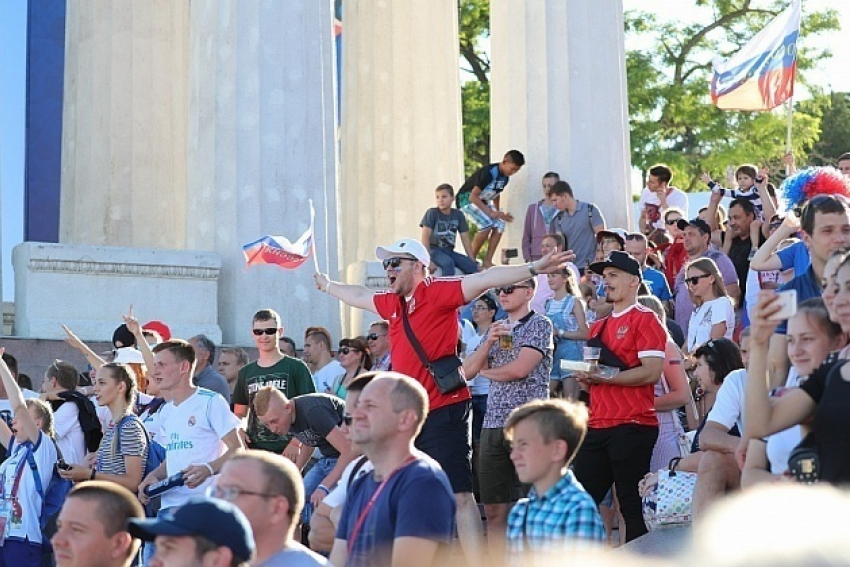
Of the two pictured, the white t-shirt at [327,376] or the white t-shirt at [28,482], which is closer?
the white t-shirt at [28,482]

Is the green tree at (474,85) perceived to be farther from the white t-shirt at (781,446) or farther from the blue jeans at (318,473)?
the white t-shirt at (781,446)

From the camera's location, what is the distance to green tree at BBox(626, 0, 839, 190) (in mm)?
42094

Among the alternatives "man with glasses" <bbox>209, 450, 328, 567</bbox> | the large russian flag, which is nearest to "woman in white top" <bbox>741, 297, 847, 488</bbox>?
"man with glasses" <bbox>209, 450, 328, 567</bbox>

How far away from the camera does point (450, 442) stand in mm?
10906

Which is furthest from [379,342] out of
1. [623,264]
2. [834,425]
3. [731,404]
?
[834,425]

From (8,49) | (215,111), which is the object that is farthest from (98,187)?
(8,49)

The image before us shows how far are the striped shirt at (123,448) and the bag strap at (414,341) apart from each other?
2.11 m

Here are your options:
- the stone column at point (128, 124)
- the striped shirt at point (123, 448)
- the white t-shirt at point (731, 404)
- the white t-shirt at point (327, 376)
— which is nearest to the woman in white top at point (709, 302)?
the white t-shirt at point (327, 376)

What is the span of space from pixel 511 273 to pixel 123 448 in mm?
3122

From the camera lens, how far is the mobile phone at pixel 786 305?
6898mm

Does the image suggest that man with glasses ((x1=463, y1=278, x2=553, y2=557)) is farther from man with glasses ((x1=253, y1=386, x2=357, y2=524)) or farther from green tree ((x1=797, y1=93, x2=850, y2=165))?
green tree ((x1=797, y1=93, x2=850, y2=165))

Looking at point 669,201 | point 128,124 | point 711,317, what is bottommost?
point 711,317

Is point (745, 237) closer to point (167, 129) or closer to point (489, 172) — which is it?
point (489, 172)

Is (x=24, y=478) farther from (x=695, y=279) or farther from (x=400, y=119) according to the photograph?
(x=400, y=119)
